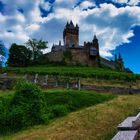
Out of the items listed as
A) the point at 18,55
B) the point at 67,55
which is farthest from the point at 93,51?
the point at 18,55

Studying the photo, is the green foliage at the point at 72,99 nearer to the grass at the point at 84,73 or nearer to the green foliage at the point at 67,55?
the grass at the point at 84,73

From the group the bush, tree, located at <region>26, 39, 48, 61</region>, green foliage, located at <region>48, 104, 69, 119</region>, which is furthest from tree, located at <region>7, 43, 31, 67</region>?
the bush

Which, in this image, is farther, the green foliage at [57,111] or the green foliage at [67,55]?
the green foliage at [67,55]

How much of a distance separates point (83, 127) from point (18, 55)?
87505 millimetres

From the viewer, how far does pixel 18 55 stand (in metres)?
106

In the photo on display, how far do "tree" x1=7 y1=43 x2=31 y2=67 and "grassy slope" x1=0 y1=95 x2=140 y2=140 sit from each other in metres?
80.5

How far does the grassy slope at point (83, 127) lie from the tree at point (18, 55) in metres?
80.5

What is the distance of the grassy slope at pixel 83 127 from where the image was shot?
1852cm

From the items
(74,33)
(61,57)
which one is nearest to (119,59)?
(74,33)

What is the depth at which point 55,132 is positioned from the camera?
19.5m

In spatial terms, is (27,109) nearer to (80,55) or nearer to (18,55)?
(18,55)

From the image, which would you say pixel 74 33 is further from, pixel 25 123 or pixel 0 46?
pixel 25 123

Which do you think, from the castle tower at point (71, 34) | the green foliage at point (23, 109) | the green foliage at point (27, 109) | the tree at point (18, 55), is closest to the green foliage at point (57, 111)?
the green foliage at point (27, 109)

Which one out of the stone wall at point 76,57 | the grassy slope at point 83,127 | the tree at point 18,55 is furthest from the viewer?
the stone wall at point 76,57
